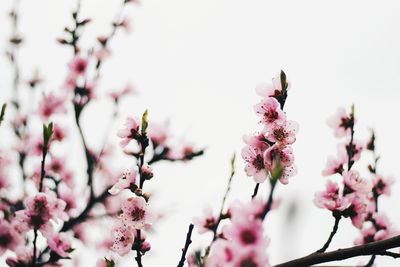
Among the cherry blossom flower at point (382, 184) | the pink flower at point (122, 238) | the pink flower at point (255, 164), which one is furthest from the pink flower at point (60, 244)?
the cherry blossom flower at point (382, 184)

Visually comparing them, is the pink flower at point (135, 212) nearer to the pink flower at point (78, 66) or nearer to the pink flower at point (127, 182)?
the pink flower at point (127, 182)

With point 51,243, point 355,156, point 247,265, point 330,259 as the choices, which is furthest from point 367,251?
point 51,243

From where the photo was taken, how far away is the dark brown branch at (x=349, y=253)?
1531mm

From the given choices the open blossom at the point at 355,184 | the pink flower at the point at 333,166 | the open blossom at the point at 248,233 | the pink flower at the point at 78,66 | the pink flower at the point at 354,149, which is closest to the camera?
the open blossom at the point at 248,233

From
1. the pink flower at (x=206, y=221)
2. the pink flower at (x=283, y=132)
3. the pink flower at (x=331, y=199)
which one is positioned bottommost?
the pink flower at (x=206, y=221)

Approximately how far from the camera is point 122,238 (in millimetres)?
1945

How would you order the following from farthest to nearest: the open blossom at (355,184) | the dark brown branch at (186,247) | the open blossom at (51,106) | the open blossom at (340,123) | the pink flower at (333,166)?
the open blossom at (51,106) < the open blossom at (340,123) < the pink flower at (333,166) < the open blossom at (355,184) < the dark brown branch at (186,247)

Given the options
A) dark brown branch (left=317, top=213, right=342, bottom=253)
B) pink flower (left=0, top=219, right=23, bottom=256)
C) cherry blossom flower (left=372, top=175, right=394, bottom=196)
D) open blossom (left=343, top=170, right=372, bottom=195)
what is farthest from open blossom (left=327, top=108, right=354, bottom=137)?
pink flower (left=0, top=219, right=23, bottom=256)

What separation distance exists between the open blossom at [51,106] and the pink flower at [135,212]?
11.2 ft

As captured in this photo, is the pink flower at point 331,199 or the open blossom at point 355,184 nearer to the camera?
the pink flower at point 331,199

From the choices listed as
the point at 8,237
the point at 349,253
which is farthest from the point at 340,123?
the point at 8,237

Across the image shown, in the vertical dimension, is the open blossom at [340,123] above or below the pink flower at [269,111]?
below

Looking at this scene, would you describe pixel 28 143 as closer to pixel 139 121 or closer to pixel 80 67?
pixel 80 67

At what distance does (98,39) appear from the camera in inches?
169
